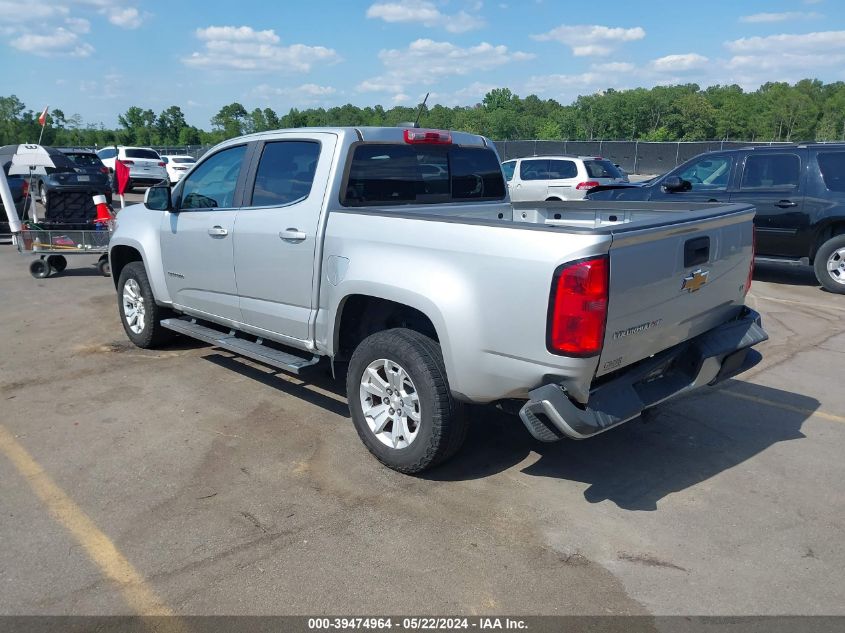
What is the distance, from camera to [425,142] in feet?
16.4

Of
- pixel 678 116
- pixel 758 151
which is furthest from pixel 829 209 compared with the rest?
pixel 678 116

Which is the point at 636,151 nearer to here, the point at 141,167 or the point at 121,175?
the point at 141,167

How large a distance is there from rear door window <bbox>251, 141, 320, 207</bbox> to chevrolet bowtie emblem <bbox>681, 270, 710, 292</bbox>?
7.87ft

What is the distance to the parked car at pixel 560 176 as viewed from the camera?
16.2 meters

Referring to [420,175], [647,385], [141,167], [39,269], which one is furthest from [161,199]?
[141,167]

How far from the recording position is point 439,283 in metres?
3.66

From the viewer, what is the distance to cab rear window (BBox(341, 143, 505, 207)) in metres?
4.63

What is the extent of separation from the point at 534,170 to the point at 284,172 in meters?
13.1

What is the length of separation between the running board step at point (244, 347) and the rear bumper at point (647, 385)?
185 cm

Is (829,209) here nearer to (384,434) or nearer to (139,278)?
(384,434)

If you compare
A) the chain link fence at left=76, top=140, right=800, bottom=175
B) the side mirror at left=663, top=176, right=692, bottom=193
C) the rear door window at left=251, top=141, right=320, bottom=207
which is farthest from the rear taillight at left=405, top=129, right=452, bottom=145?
the chain link fence at left=76, top=140, right=800, bottom=175

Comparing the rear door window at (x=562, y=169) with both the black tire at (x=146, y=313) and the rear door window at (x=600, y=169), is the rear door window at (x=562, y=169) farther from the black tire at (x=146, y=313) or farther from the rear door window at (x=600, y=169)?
the black tire at (x=146, y=313)

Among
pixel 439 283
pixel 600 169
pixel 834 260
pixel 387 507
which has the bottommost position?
pixel 387 507

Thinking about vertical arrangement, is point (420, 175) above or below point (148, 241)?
above
